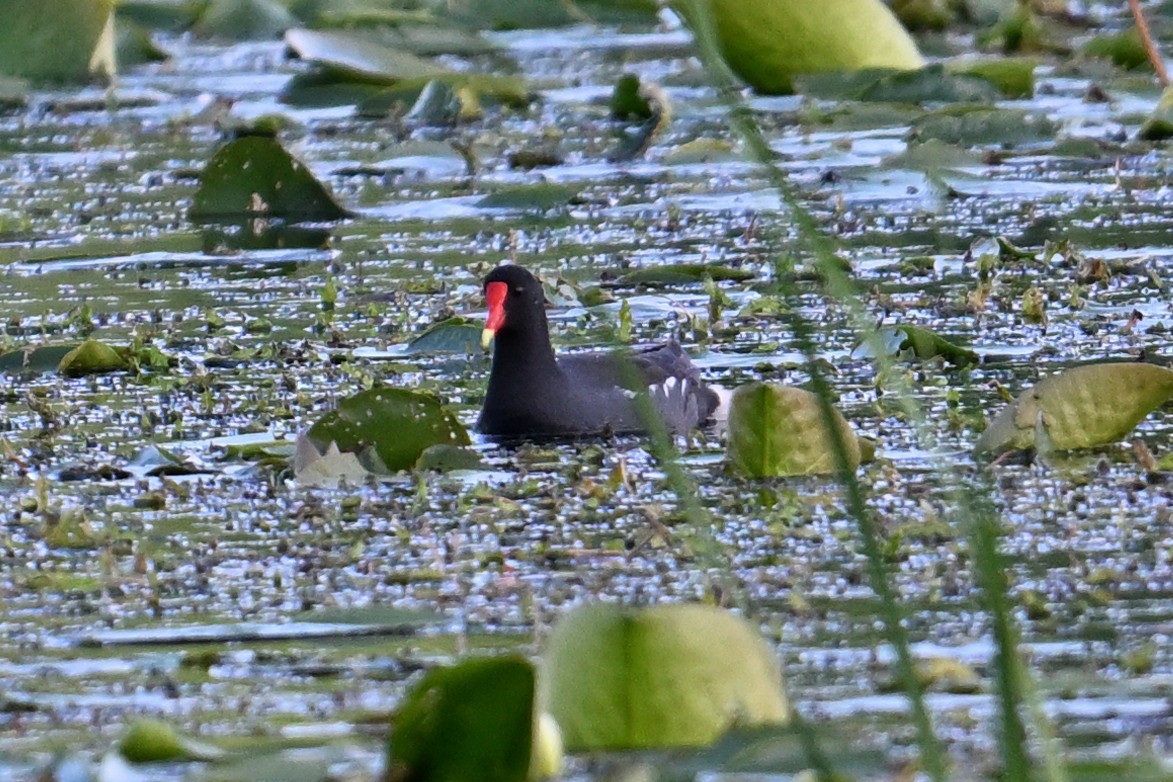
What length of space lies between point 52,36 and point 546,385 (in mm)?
6744

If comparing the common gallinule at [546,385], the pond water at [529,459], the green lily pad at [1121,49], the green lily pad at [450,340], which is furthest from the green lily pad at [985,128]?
the common gallinule at [546,385]

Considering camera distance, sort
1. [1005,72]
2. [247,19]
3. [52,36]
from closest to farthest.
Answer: [1005,72] → [52,36] → [247,19]

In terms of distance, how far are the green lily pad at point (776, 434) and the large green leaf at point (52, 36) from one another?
7219 mm

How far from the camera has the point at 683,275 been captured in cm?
780

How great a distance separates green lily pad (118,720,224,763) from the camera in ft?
11.2

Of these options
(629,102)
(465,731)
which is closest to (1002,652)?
(465,731)

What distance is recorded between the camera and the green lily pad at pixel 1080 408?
537cm

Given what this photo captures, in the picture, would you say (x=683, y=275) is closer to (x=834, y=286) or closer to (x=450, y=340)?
(x=450, y=340)

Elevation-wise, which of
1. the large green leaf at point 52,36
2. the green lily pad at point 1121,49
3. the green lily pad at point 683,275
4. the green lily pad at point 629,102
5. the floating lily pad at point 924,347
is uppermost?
the large green leaf at point 52,36

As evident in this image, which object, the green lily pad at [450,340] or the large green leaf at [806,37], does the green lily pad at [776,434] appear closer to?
the green lily pad at [450,340]

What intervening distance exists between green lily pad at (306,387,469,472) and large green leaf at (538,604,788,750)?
2.12 metres

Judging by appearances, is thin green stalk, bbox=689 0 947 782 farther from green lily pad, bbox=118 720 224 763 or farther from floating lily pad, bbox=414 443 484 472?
floating lily pad, bbox=414 443 484 472

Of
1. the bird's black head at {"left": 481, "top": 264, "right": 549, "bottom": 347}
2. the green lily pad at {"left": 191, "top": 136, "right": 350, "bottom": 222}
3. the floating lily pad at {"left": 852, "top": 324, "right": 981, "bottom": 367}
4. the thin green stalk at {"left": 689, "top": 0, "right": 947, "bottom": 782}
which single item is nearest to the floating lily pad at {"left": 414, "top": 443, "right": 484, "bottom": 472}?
the bird's black head at {"left": 481, "top": 264, "right": 549, "bottom": 347}

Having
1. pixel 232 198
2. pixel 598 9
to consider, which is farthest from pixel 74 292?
pixel 598 9
